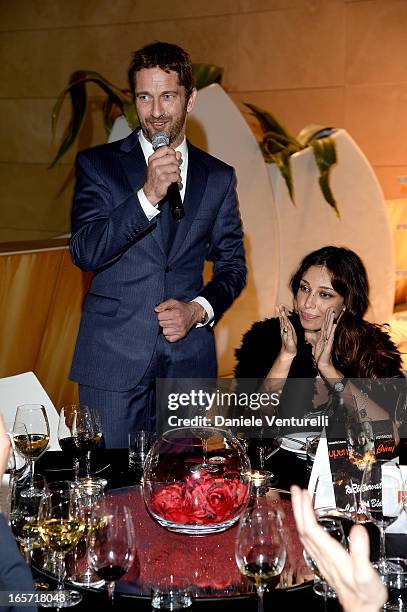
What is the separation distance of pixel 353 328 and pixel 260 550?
150 centimetres

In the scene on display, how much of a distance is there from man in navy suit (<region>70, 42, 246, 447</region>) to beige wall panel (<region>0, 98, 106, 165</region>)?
3451 millimetres

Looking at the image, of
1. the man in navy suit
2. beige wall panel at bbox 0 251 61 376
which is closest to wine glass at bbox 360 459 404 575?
the man in navy suit

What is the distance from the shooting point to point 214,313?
7.95 ft

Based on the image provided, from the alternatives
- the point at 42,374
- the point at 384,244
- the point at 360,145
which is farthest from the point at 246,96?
the point at 42,374

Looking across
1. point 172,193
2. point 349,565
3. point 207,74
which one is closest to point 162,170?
point 172,193

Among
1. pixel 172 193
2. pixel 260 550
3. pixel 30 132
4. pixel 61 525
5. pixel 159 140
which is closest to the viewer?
pixel 260 550

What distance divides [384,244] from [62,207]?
7.84ft

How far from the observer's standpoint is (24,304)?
12.1ft

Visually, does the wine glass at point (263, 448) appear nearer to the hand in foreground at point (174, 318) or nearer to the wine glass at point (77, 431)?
the wine glass at point (77, 431)

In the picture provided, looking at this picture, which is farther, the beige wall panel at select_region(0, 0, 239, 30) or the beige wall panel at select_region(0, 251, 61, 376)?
the beige wall panel at select_region(0, 0, 239, 30)

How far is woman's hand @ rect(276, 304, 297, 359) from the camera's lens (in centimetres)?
253

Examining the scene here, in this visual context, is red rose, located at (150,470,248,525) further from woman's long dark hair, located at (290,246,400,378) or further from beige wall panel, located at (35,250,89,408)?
beige wall panel, located at (35,250,89,408)

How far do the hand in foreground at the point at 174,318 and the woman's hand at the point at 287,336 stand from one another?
344mm

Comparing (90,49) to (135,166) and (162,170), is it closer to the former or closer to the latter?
(135,166)
